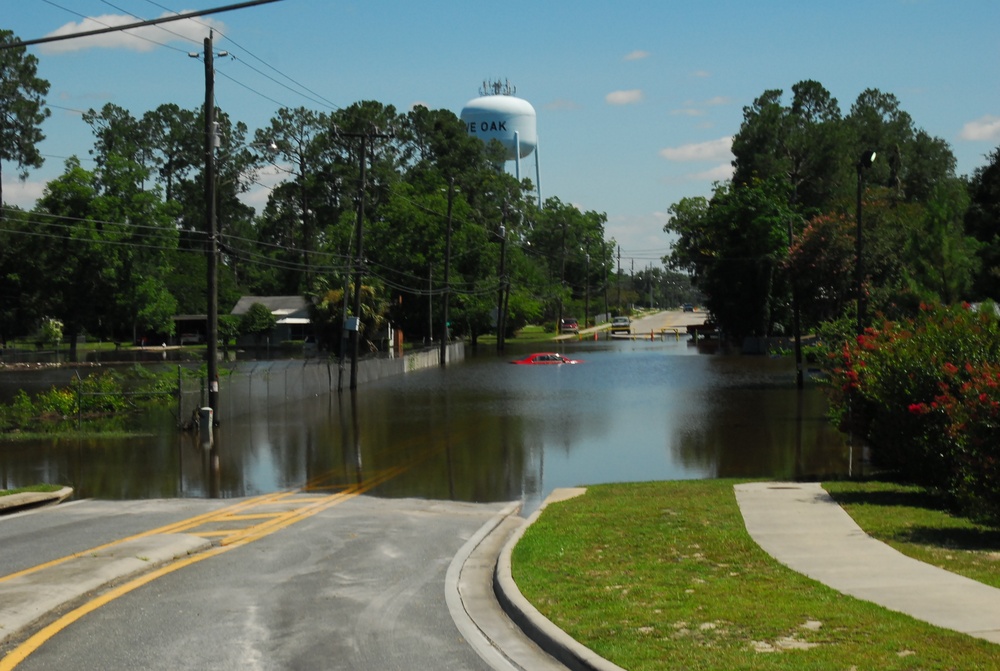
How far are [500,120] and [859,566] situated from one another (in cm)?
12540

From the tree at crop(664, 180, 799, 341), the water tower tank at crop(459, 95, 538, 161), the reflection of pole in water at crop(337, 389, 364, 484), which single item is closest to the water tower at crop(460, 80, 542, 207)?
the water tower tank at crop(459, 95, 538, 161)

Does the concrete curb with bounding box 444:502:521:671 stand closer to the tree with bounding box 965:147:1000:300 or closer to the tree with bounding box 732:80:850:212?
the tree with bounding box 965:147:1000:300

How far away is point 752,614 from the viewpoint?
989 centimetres

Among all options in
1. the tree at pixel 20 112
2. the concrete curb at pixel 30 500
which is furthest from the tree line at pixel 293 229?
the concrete curb at pixel 30 500

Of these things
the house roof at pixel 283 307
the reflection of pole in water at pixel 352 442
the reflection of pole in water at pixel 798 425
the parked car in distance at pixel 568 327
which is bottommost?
the reflection of pole in water at pixel 798 425

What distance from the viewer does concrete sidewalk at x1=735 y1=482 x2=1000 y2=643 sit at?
9734mm

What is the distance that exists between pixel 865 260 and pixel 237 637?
47.8 m

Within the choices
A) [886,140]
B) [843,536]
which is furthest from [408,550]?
[886,140]

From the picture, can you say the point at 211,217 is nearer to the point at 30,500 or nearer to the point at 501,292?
the point at 30,500

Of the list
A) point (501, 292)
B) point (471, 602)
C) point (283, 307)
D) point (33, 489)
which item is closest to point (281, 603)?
point (471, 602)

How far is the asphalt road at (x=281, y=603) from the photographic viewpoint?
31.0ft

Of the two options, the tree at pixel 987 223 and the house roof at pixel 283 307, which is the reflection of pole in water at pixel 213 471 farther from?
the house roof at pixel 283 307

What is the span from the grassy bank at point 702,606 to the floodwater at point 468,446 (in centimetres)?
650

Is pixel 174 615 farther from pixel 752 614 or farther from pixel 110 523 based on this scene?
pixel 110 523
